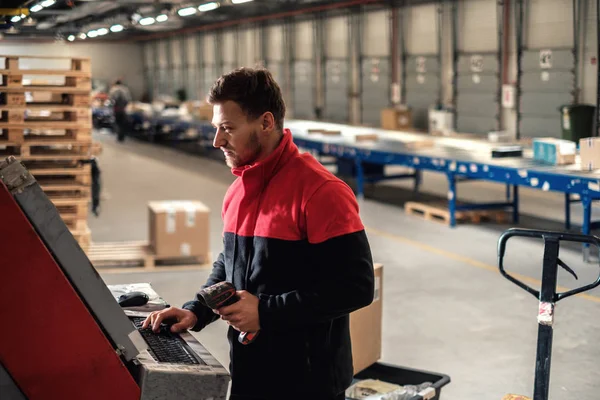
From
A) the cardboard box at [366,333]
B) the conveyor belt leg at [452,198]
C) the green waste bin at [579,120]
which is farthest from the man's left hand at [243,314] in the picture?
the green waste bin at [579,120]

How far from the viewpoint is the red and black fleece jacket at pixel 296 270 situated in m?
2.23

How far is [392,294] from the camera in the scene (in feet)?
24.6

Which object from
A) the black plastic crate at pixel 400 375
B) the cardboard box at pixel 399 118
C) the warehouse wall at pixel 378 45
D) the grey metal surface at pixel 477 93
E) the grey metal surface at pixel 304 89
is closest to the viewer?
the black plastic crate at pixel 400 375

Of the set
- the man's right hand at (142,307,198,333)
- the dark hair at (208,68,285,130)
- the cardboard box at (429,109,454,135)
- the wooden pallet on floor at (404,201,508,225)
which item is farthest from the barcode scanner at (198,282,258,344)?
the cardboard box at (429,109,454,135)

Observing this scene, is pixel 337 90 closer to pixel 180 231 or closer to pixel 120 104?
pixel 120 104

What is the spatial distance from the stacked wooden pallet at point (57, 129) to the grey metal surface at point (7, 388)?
631 centimetres

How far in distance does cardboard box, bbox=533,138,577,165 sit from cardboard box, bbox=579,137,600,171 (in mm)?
392

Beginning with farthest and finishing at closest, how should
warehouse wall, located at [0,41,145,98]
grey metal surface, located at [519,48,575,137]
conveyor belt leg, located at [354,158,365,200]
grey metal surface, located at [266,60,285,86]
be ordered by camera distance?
warehouse wall, located at [0,41,145,98] < grey metal surface, located at [266,60,285,86] < grey metal surface, located at [519,48,575,137] < conveyor belt leg, located at [354,158,365,200]

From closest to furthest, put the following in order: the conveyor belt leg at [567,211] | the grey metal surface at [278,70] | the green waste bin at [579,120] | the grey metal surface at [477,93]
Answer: the conveyor belt leg at [567,211] < the green waste bin at [579,120] < the grey metal surface at [477,93] < the grey metal surface at [278,70]

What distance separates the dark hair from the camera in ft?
7.45

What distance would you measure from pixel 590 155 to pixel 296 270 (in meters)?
7.03

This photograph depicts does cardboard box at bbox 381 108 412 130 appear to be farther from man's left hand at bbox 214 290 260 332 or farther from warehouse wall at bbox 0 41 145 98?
warehouse wall at bbox 0 41 145 98

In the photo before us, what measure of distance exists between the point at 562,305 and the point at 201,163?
41.5 ft

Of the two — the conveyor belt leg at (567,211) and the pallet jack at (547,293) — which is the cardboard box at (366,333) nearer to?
the pallet jack at (547,293)
